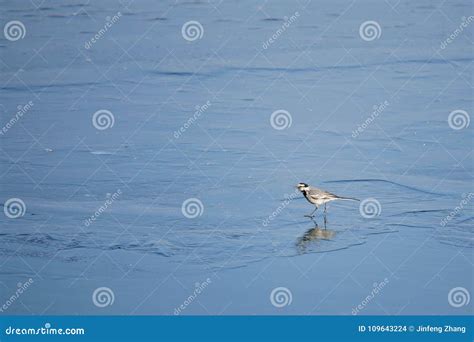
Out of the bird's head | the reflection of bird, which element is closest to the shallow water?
the reflection of bird

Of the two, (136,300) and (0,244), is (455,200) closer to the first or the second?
(136,300)

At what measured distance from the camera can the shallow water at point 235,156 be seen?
34.6 ft

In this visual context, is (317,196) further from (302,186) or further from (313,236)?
(313,236)

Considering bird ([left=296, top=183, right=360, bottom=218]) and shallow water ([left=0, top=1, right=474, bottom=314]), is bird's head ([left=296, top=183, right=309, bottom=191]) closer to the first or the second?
bird ([left=296, top=183, right=360, bottom=218])

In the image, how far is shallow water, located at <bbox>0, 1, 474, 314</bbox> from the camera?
10547 mm

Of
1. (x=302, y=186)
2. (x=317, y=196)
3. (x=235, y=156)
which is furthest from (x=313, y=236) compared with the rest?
(x=235, y=156)

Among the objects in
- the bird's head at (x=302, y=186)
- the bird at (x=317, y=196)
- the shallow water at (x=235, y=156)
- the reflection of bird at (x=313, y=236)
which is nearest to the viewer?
the shallow water at (x=235, y=156)

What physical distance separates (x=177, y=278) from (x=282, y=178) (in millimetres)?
3325

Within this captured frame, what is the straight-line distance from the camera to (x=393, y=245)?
11.2 m

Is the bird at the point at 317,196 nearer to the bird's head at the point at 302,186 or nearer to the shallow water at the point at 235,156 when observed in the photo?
the bird's head at the point at 302,186

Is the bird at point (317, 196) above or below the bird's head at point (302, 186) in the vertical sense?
below

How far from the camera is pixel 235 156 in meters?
14.0

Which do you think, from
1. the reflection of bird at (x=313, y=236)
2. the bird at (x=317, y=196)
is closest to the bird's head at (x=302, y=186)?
the bird at (x=317, y=196)

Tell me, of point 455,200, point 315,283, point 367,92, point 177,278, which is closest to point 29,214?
point 177,278
